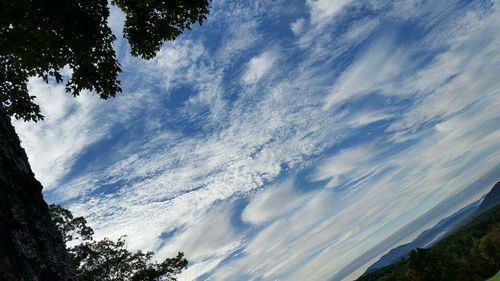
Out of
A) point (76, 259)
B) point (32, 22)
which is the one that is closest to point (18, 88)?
point (32, 22)

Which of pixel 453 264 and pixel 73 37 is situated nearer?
pixel 73 37

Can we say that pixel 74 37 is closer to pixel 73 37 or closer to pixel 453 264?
pixel 73 37

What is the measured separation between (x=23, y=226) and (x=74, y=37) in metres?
6.44

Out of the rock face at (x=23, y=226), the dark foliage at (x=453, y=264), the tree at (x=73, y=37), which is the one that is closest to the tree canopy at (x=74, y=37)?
the tree at (x=73, y=37)

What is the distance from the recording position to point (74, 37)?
29.4 feet

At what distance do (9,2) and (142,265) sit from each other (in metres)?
33.3

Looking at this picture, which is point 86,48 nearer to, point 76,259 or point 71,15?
point 71,15

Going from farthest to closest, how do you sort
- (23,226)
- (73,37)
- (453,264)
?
(453,264), (73,37), (23,226)

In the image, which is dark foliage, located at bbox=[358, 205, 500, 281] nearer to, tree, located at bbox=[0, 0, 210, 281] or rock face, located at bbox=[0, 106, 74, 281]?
tree, located at bbox=[0, 0, 210, 281]

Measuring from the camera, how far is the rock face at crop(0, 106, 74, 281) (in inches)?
125

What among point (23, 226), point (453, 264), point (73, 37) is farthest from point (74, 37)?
point (453, 264)

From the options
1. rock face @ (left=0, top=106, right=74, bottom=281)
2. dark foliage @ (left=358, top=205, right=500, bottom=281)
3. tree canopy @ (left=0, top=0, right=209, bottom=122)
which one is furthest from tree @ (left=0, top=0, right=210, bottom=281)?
Result: dark foliage @ (left=358, top=205, right=500, bottom=281)

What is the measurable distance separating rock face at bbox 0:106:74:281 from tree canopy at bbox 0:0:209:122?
4.82 metres

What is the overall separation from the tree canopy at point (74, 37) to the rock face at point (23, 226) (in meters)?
4.82
